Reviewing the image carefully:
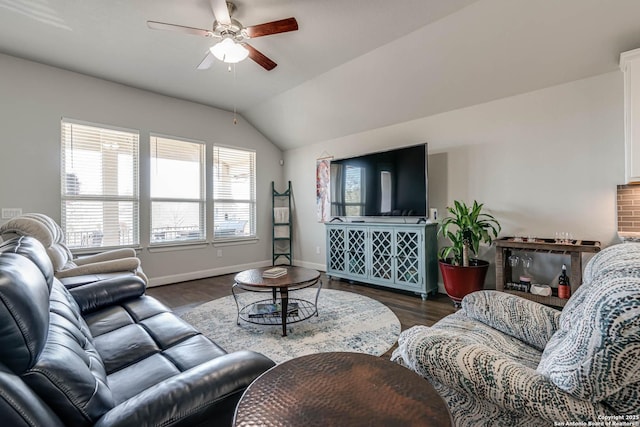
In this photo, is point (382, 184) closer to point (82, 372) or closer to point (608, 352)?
point (608, 352)

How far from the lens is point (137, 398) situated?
83 cm

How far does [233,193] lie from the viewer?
5301 mm

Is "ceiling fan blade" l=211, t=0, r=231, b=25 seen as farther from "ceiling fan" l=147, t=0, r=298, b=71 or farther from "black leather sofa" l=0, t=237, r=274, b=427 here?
"black leather sofa" l=0, t=237, r=274, b=427

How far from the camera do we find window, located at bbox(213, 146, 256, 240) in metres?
5.07

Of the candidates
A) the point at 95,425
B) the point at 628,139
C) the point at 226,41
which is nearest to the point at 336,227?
the point at 226,41

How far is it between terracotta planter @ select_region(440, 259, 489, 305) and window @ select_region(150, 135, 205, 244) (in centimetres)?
381

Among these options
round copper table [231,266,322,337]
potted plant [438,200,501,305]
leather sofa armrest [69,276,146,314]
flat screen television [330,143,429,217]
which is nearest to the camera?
leather sofa armrest [69,276,146,314]

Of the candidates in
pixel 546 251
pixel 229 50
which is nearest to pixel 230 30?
pixel 229 50

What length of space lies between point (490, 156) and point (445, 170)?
0.54 meters

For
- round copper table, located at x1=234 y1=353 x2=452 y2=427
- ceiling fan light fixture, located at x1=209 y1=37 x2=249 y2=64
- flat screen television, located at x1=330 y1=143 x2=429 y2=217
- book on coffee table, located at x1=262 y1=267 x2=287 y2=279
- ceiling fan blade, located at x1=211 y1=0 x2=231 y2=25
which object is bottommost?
book on coffee table, located at x1=262 y1=267 x2=287 y2=279

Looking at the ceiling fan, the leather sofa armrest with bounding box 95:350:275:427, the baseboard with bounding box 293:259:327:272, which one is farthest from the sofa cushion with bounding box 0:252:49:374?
the baseboard with bounding box 293:259:327:272

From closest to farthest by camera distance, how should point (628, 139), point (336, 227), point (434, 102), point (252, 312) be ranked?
1. point (628, 139)
2. point (252, 312)
3. point (434, 102)
4. point (336, 227)

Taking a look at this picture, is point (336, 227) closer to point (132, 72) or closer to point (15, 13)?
point (132, 72)

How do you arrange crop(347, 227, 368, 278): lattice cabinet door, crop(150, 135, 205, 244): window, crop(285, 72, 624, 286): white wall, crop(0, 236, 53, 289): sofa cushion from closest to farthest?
crop(0, 236, 53, 289): sofa cushion → crop(285, 72, 624, 286): white wall → crop(347, 227, 368, 278): lattice cabinet door → crop(150, 135, 205, 244): window
